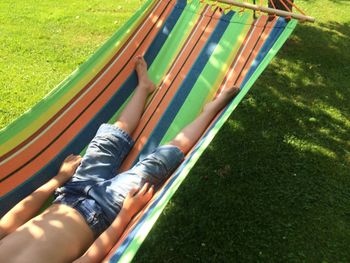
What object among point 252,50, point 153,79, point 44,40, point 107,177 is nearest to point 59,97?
point 107,177

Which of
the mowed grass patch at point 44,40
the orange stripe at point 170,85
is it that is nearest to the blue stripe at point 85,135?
the orange stripe at point 170,85

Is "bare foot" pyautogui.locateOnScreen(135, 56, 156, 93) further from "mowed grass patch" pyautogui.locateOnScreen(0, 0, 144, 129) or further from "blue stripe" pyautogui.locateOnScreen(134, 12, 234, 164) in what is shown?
"mowed grass patch" pyautogui.locateOnScreen(0, 0, 144, 129)

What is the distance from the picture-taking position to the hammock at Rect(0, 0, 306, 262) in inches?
102

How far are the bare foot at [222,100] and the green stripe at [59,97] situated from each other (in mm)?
827

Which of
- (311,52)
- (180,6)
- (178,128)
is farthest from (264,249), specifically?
(311,52)

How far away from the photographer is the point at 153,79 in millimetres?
3332

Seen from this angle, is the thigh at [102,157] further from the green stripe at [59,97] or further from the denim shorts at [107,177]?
the green stripe at [59,97]

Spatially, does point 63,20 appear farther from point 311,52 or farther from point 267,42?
point 267,42

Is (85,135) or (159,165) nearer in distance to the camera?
(159,165)

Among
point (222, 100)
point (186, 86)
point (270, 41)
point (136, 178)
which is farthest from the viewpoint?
point (186, 86)

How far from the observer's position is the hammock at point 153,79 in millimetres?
2588

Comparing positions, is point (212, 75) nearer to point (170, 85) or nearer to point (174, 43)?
point (170, 85)

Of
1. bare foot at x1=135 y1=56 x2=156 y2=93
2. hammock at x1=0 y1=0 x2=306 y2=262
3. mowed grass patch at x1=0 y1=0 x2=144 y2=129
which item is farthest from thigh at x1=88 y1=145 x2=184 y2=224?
mowed grass patch at x1=0 y1=0 x2=144 y2=129

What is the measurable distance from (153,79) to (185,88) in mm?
265
